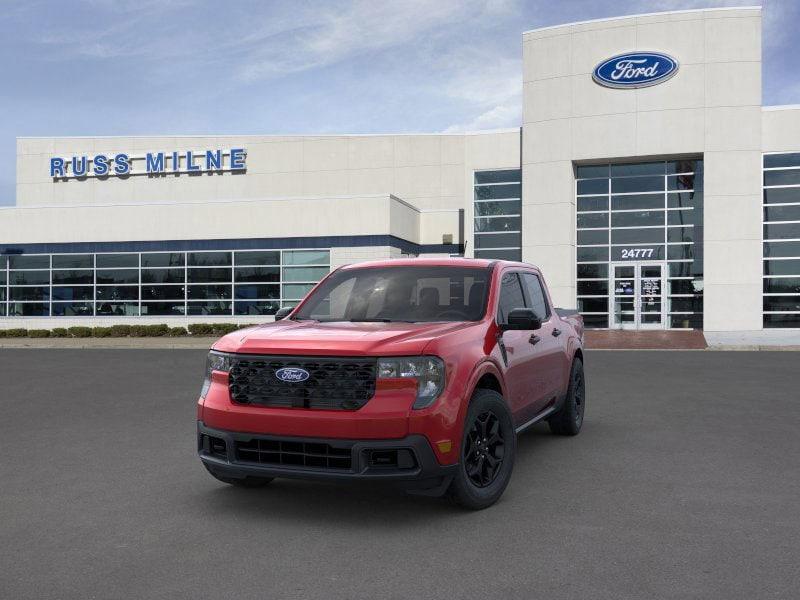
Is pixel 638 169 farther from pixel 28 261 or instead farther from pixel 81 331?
pixel 28 261

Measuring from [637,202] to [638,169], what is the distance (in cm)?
139

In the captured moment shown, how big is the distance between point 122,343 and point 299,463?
77.0 feet

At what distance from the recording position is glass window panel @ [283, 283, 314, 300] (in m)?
A: 33.9

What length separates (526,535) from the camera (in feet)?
16.4

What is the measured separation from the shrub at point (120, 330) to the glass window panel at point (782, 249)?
83.6ft

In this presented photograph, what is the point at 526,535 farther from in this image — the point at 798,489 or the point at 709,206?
the point at 709,206

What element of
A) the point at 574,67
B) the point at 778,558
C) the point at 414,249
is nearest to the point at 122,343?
the point at 414,249

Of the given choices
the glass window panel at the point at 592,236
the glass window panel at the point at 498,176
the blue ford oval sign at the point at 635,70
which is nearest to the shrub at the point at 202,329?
the glass window panel at the point at 498,176

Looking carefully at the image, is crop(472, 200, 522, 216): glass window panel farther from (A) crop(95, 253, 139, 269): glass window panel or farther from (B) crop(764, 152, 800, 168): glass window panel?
(A) crop(95, 253, 139, 269): glass window panel

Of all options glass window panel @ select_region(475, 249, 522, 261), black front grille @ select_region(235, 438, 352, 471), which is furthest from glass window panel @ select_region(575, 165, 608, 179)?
black front grille @ select_region(235, 438, 352, 471)

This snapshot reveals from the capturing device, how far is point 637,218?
32.8 meters

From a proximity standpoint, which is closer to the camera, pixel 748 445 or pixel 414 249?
pixel 748 445

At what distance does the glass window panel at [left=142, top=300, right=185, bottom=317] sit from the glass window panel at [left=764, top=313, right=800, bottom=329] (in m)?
24.6

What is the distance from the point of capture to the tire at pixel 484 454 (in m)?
5.41
